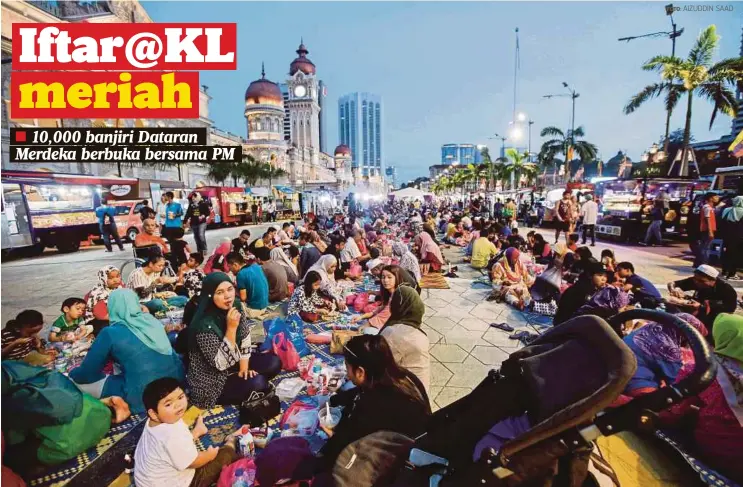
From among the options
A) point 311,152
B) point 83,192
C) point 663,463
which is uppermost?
point 311,152

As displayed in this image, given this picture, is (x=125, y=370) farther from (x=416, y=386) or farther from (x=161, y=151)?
(x=161, y=151)

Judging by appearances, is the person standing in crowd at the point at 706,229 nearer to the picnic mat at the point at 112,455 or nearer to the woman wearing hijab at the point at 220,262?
the picnic mat at the point at 112,455

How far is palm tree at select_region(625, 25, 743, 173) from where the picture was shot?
1441 cm

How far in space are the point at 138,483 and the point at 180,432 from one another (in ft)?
1.29

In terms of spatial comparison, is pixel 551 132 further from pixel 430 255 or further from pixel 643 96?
pixel 430 255

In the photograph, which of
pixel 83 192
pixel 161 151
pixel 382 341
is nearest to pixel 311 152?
pixel 83 192

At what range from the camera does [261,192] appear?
1062 inches

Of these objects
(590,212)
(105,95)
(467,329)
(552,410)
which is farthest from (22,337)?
(590,212)

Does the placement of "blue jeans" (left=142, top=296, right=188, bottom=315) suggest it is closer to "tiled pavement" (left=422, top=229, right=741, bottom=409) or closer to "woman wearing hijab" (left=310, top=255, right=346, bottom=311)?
"woman wearing hijab" (left=310, top=255, right=346, bottom=311)

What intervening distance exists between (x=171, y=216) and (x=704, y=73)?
21589 mm

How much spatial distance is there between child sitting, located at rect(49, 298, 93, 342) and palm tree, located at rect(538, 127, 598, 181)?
2996cm

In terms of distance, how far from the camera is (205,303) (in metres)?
2.87

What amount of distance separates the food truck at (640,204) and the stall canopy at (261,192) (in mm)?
21979

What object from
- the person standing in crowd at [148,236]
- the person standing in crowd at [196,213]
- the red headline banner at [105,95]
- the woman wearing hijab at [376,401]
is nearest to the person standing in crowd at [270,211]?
the person standing in crowd at [196,213]
